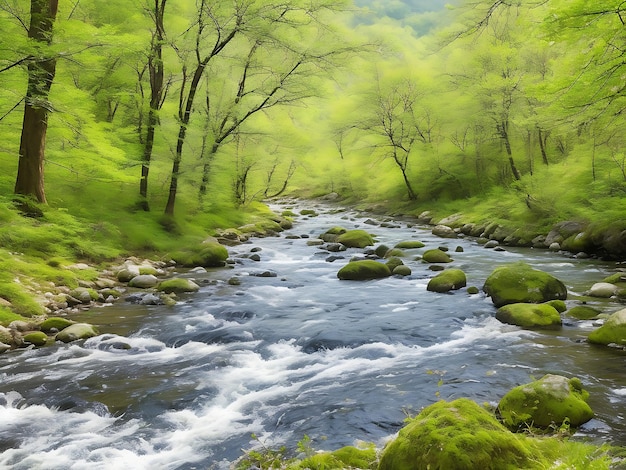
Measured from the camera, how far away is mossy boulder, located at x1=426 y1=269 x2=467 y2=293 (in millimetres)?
9844

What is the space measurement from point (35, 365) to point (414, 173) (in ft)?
81.5

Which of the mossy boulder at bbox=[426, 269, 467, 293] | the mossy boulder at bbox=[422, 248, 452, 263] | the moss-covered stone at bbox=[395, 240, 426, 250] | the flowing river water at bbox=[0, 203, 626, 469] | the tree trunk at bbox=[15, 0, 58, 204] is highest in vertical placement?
the tree trunk at bbox=[15, 0, 58, 204]

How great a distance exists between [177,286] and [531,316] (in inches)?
269

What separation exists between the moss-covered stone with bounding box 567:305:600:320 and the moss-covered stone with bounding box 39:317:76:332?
7.85 metres

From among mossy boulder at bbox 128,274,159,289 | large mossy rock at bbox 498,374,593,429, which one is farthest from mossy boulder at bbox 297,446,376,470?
mossy boulder at bbox 128,274,159,289

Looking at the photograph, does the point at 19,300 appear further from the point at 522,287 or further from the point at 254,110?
the point at 254,110

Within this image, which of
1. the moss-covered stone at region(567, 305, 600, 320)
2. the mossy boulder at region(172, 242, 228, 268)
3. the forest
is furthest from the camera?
the mossy boulder at region(172, 242, 228, 268)

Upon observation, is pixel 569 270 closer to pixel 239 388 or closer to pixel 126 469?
pixel 239 388

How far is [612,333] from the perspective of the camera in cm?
596

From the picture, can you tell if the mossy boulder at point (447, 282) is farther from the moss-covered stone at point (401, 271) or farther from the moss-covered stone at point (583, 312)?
the moss-covered stone at point (583, 312)

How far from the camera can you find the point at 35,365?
581 centimetres

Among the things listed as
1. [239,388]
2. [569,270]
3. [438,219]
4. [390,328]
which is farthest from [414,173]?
[239,388]

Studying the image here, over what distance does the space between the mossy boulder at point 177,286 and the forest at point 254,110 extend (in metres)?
1.90

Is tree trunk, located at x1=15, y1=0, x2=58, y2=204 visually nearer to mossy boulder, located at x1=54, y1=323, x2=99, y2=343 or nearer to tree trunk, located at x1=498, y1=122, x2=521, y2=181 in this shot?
mossy boulder, located at x1=54, y1=323, x2=99, y2=343
